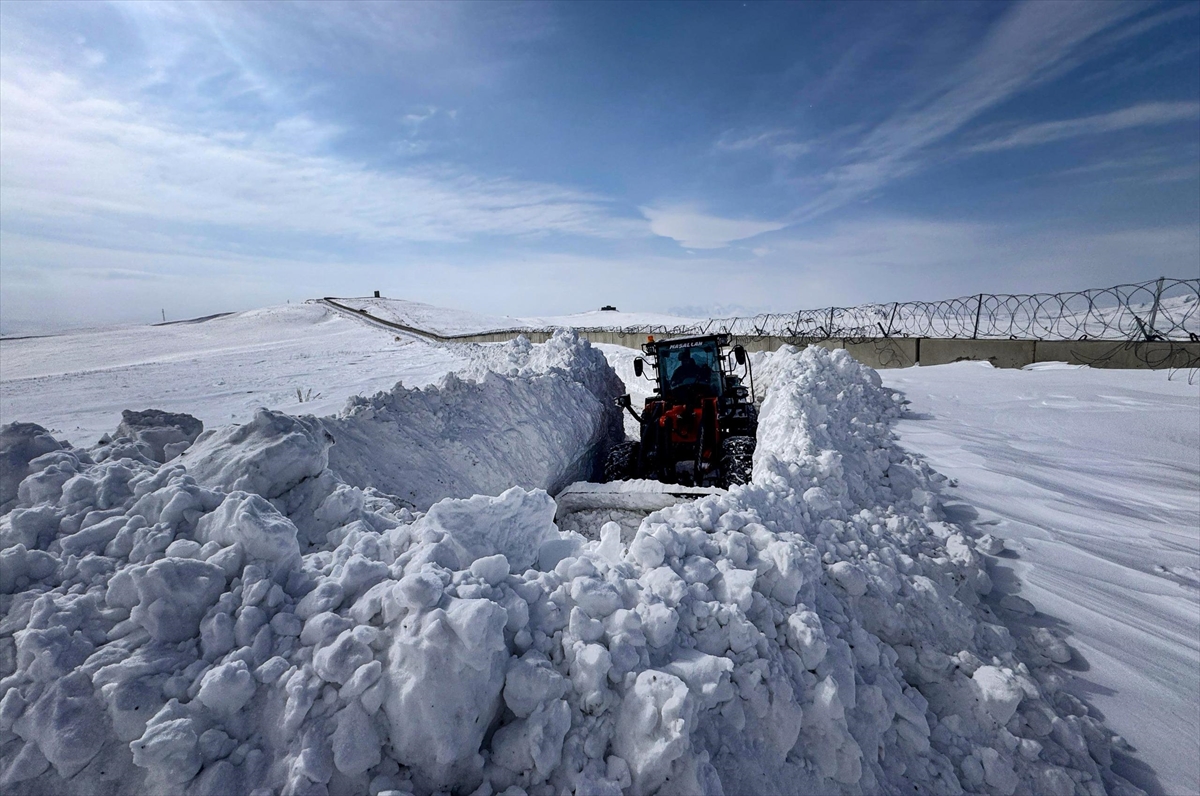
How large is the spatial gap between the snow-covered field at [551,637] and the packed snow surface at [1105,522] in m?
0.03

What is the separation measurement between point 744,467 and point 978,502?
3.79 meters

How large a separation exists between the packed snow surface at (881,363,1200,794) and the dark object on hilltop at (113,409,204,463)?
670 cm

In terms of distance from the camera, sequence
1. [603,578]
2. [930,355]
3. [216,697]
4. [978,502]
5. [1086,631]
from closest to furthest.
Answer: [216,697] → [603,578] → [1086,631] → [978,502] → [930,355]

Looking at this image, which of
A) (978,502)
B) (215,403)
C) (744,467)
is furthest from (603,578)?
(215,403)

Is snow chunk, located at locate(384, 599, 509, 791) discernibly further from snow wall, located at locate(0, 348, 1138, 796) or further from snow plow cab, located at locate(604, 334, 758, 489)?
snow plow cab, located at locate(604, 334, 758, 489)

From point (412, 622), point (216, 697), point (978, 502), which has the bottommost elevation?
point (978, 502)

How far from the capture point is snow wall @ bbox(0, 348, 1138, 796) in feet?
6.36

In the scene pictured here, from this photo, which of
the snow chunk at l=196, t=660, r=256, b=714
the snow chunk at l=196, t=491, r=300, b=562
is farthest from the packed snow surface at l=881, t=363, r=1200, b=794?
the snow chunk at l=196, t=491, r=300, b=562

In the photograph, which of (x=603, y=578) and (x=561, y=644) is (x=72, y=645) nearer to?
(x=561, y=644)

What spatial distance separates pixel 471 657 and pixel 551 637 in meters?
0.43

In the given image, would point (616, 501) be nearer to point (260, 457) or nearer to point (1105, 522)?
point (260, 457)

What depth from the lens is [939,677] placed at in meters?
2.99

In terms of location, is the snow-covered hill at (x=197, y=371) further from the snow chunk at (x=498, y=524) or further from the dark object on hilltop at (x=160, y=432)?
the snow chunk at (x=498, y=524)

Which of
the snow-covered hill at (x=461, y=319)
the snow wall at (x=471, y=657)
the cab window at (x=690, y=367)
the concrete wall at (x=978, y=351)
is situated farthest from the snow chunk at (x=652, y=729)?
the snow-covered hill at (x=461, y=319)
